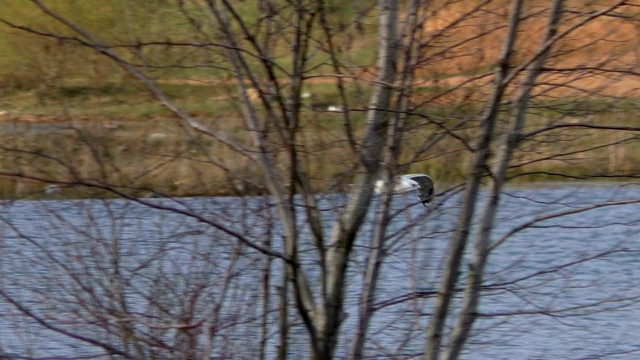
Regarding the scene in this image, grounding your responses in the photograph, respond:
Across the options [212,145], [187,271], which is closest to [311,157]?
[212,145]

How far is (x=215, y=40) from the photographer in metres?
3.38

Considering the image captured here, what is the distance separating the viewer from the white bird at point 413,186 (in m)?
3.63

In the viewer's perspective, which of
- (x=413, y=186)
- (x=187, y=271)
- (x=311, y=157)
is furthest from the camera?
(x=187, y=271)

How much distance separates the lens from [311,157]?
145 inches

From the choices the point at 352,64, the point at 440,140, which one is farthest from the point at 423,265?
the point at 352,64

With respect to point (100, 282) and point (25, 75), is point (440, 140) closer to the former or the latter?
point (100, 282)

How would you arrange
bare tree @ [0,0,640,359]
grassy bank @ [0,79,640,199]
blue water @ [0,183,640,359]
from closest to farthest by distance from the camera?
bare tree @ [0,0,640,359], grassy bank @ [0,79,640,199], blue water @ [0,183,640,359]

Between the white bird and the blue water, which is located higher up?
the white bird

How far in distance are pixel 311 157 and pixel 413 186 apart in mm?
438

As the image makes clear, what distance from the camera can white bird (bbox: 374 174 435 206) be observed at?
3.63 m

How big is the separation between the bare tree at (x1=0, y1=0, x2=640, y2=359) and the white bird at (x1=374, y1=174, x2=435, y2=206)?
1.6 inches

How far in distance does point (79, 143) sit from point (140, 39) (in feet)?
2.51

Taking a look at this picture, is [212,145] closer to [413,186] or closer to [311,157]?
[311,157]

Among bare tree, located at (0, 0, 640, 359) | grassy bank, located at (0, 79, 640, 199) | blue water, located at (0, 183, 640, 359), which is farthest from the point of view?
blue water, located at (0, 183, 640, 359)
